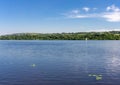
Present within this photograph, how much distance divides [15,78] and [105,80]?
1213 centimetres

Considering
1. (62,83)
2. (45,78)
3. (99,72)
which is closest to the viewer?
(62,83)

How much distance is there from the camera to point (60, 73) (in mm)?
35062

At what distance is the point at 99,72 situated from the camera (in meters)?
36.5

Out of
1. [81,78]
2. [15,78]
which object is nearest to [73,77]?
[81,78]

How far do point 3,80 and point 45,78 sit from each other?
5.54 m

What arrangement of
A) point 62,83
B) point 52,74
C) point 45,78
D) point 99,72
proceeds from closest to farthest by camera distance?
point 62,83
point 45,78
point 52,74
point 99,72

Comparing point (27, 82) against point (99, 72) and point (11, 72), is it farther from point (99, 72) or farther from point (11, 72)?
point (99, 72)

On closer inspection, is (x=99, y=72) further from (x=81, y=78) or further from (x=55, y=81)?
(x=55, y=81)

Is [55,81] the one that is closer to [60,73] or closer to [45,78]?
[45,78]

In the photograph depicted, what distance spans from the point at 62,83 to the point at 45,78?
11.2 feet

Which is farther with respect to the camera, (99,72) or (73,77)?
(99,72)

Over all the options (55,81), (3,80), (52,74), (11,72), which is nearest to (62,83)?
(55,81)

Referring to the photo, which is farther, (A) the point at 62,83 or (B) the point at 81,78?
(B) the point at 81,78

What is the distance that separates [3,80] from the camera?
3019cm
